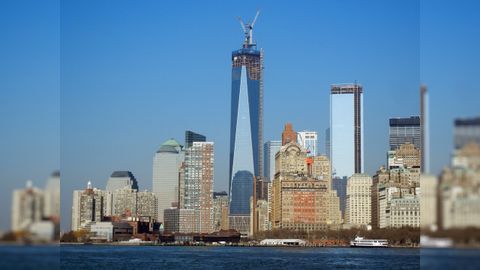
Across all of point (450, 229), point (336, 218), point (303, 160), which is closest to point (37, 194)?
point (450, 229)

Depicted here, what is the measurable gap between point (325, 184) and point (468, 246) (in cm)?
7601

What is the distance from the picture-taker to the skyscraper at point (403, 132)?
81500mm

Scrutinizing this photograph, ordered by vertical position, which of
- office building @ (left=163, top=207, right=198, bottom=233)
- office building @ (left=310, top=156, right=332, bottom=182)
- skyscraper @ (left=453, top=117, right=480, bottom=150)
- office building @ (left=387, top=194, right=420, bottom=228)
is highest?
office building @ (left=310, top=156, right=332, bottom=182)

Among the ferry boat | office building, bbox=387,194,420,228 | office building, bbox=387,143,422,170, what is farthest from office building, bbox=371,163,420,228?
the ferry boat

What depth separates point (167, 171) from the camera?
98.8 metres

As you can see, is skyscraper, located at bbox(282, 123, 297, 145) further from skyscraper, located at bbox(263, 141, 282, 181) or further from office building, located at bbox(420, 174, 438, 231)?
office building, located at bbox(420, 174, 438, 231)

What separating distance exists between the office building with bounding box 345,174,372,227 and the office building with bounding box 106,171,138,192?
2152cm

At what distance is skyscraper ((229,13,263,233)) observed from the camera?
337 ft

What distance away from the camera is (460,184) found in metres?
3.83

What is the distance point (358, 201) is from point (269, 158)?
24294 millimetres

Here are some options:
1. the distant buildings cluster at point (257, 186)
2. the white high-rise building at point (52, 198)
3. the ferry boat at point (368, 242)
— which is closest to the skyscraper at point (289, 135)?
the distant buildings cluster at point (257, 186)

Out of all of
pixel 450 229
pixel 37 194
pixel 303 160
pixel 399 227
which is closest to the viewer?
pixel 450 229

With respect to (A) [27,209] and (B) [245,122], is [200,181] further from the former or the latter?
(A) [27,209]

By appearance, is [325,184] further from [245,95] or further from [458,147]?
[458,147]
